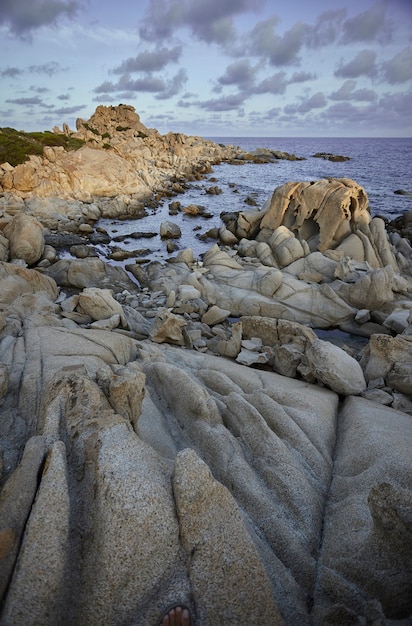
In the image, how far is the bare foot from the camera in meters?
3.77

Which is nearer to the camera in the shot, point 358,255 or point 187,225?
point 358,255

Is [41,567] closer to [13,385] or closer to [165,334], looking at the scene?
[13,385]

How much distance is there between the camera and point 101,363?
29.4 feet

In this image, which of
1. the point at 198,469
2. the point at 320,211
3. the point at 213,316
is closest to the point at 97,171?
the point at 320,211

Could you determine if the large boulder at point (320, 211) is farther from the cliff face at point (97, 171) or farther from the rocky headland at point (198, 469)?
the cliff face at point (97, 171)

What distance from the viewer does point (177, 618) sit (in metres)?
3.80

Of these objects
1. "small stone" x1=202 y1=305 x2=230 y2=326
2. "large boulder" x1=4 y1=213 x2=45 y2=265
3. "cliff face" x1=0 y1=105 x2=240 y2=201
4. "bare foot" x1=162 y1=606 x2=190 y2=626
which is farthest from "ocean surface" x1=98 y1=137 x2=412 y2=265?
"bare foot" x1=162 y1=606 x2=190 y2=626

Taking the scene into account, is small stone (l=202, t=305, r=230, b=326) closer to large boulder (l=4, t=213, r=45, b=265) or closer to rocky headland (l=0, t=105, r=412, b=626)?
rocky headland (l=0, t=105, r=412, b=626)

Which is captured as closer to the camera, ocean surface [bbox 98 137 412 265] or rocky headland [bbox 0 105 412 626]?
rocky headland [bbox 0 105 412 626]

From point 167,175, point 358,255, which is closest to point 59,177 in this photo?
point 167,175

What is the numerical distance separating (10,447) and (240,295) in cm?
1379

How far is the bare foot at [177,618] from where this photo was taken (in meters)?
3.77

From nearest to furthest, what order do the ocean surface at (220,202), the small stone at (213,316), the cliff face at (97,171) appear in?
the small stone at (213,316) → the ocean surface at (220,202) → the cliff face at (97,171)

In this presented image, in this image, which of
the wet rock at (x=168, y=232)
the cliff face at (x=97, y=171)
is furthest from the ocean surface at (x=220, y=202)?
the cliff face at (x=97, y=171)
